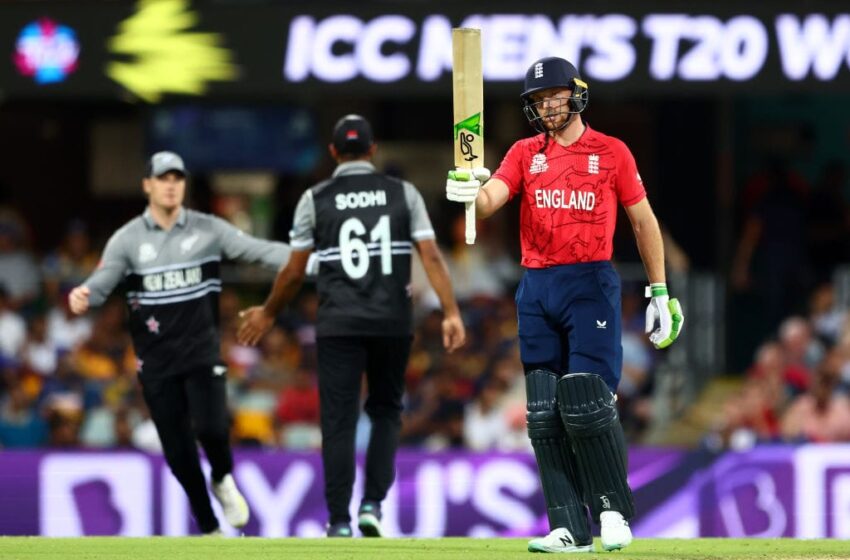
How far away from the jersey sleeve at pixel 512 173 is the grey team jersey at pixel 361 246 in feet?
4.92

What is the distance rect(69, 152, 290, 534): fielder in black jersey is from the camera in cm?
938

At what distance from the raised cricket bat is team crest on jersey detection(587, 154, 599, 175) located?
0.44 m

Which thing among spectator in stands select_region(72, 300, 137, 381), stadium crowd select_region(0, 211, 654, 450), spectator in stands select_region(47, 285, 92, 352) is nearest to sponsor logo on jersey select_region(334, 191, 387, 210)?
stadium crowd select_region(0, 211, 654, 450)

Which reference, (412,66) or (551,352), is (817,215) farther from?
(551,352)

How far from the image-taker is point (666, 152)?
1806cm

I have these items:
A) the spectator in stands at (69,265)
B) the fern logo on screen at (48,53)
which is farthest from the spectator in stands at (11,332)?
the fern logo on screen at (48,53)

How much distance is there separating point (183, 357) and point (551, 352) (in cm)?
248

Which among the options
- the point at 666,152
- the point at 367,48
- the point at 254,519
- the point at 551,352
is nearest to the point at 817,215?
the point at 666,152

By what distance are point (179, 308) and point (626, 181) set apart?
2.82 m

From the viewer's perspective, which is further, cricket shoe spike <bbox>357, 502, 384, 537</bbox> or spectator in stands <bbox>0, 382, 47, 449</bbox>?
spectator in stands <bbox>0, 382, 47, 449</bbox>

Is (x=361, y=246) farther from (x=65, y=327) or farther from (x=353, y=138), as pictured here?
(x=65, y=327)

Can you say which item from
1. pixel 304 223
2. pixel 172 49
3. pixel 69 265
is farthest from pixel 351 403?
pixel 69 265

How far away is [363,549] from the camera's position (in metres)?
7.95

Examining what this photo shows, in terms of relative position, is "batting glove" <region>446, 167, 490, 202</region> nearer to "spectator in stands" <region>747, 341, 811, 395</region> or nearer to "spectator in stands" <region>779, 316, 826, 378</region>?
"spectator in stands" <region>747, 341, 811, 395</region>
